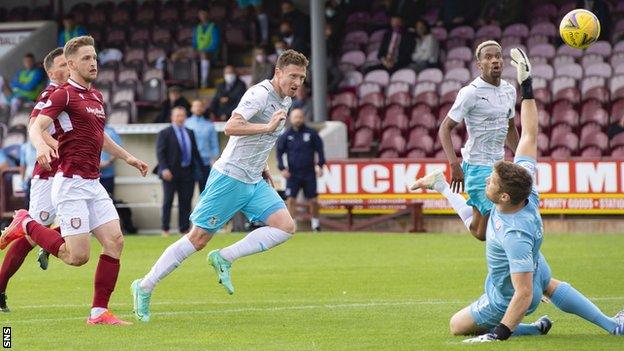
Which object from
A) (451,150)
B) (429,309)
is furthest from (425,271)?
(429,309)

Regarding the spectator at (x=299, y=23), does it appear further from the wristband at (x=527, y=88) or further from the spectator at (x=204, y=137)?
the wristband at (x=527, y=88)

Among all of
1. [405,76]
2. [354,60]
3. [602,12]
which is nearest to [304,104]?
[405,76]

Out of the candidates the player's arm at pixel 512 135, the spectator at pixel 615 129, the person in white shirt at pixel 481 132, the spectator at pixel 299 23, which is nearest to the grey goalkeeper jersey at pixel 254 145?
the person in white shirt at pixel 481 132

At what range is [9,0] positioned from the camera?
3650 cm

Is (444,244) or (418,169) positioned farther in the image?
(418,169)

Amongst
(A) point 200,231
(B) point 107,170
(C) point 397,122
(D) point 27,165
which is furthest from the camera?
(C) point 397,122

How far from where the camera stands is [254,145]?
11.7 meters

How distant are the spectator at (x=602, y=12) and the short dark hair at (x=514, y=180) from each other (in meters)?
18.4

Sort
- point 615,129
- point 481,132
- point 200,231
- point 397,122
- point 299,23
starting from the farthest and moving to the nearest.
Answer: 1. point 299,23
2. point 397,122
3. point 615,129
4. point 481,132
5. point 200,231

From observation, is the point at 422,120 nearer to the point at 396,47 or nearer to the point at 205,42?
the point at 396,47

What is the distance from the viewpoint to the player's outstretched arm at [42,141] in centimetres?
1020

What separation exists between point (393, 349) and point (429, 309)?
8.62ft

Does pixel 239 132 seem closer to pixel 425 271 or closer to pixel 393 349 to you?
pixel 393 349

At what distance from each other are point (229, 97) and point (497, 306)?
Result: 18164mm
